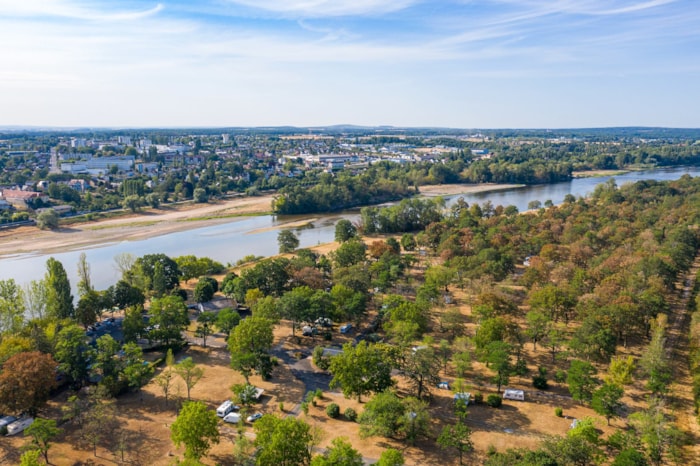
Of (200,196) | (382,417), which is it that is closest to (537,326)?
(382,417)

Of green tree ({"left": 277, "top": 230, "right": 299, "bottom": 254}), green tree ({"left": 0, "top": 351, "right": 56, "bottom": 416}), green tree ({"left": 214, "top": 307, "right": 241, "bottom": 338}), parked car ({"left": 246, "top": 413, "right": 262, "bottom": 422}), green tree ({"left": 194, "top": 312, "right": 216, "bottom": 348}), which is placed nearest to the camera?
green tree ({"left": 0, "top": 351, "right": 56, "bottom": 416})

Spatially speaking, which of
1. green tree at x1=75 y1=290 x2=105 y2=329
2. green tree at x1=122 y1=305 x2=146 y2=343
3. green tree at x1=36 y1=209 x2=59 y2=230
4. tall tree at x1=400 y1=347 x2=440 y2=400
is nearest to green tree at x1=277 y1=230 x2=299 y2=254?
green tree at x1=75 y1=290 x2=105 y2=329

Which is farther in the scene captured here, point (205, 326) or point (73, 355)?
point (205, 326)

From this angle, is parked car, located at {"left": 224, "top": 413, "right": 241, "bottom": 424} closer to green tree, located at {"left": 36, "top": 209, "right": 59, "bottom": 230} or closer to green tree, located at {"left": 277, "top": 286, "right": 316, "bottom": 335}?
green tree, located at {"left": 277, "top": 286, "right": 316, "bottom": 335}

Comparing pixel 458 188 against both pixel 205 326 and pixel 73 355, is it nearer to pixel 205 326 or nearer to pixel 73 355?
pixel 205 326

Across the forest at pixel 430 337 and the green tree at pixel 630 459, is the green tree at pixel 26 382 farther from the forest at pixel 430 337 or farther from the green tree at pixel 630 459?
the green tree at pixel 630 459

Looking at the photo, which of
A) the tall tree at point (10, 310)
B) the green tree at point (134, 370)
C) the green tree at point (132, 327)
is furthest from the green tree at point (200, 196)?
the green tree at point (134, 370)
